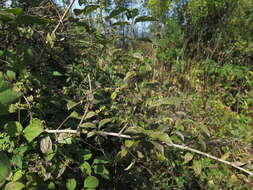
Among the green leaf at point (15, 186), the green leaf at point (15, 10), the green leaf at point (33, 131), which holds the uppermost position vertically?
the green leaf at point (15, 10)

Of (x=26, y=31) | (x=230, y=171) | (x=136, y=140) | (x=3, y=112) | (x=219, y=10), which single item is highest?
(x=219, y=10)

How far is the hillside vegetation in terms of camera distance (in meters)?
0.61

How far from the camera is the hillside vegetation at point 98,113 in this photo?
1.99 feet

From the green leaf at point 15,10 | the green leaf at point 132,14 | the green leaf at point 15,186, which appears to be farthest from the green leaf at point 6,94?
the green leaf at point 132,14

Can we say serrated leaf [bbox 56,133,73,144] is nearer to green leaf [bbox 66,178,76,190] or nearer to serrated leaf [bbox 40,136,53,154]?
serrated leaf [bbox 40,136,53,154]

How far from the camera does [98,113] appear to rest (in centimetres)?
90

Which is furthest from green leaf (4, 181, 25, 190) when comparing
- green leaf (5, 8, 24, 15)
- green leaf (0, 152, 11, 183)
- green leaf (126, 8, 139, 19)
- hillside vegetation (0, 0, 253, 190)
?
green leaf (126, 8, 139, 19)

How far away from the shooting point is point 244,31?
4133 millimetres

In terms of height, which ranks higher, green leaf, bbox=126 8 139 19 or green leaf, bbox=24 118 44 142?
green leaf, bbox=126 8 139 19

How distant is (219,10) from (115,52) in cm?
420

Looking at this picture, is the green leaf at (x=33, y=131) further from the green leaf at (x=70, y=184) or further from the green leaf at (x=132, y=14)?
the green leaf at (x=132, y=14)

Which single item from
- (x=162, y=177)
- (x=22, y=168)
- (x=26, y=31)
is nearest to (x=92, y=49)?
(x=26, y=31)

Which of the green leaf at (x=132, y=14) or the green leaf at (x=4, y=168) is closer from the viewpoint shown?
the green leaf at (x=4, y=168)

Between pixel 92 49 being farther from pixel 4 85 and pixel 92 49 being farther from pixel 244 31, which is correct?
pixel 244 31
